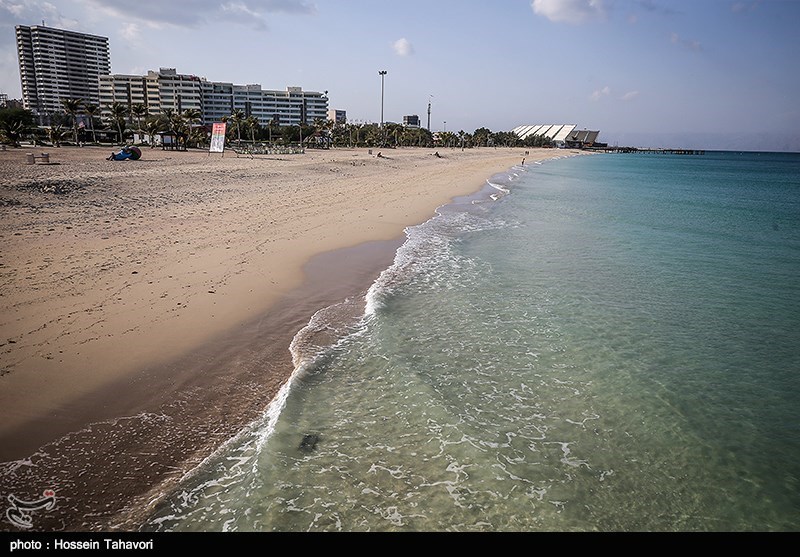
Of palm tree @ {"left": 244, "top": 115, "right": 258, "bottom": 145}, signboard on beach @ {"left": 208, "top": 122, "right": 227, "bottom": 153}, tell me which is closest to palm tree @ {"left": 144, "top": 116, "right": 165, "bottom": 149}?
signboard on beach @ {"left": 208, "top": 122, "right": 227, "bottom": 153}

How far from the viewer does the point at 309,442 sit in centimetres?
503

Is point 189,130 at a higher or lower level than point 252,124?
lower

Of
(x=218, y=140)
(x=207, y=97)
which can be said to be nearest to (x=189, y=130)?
(x=218, y=140)

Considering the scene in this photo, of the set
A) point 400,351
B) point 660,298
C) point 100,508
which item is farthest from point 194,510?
point 660,298

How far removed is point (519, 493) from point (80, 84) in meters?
220

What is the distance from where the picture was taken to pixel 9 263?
945 centimetres

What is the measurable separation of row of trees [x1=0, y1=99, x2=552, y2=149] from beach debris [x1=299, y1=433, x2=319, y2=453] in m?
60.1

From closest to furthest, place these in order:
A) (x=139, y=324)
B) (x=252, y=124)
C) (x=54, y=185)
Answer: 1. (x=139, y=324)
2. (x=54, y=185)
3. (x=252, y=124)

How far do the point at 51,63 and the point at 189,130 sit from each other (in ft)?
501

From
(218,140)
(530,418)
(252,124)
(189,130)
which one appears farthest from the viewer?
(252,124)

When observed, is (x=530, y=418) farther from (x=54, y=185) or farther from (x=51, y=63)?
(x=51, y=63)

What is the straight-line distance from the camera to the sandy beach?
446 cm

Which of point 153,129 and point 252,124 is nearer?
point 153,129

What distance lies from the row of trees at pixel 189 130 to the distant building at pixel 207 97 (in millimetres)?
33907
